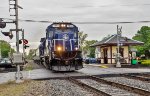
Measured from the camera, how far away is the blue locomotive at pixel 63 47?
114 ft

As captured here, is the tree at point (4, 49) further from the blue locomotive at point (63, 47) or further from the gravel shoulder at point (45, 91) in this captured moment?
the gravel shoulder at point (45, 91)

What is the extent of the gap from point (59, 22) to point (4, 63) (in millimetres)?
24144

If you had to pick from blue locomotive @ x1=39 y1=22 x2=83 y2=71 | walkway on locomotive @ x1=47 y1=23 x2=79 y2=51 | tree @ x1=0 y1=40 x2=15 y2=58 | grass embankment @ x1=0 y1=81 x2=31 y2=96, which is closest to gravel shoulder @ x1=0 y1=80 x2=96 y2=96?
grass embankment @ x1=0 y1=81 x2=31 y2=96

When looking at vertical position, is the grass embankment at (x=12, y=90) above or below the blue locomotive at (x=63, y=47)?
below

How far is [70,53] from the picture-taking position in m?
34.8

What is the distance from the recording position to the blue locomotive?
3462cm

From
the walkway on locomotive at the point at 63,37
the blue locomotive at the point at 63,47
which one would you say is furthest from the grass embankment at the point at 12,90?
the walkway on locomotive at the point at 63,37

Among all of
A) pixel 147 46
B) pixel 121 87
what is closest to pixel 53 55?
pixel 121 87

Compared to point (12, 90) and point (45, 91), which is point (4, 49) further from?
point (45, 91)

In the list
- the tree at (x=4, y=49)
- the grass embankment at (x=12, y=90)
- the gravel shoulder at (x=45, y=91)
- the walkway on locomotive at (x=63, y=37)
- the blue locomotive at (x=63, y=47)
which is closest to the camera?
the gravel shoulder at (x=45, y=91)

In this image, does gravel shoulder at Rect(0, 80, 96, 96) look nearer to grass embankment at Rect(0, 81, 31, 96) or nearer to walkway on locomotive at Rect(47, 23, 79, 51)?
grass embankment at Rect(0, 81, 31, 96)

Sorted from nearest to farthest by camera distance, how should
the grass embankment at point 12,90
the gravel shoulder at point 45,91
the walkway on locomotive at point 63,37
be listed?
the gravel shoulder at point 45,91
the grass embankment at point 12,90
the walkway on locomotive at point 63,37

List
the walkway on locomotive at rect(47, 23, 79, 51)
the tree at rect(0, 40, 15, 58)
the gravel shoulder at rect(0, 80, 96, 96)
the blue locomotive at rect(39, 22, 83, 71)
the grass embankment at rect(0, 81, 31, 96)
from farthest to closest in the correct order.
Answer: the tree at rect(0, 40, 15, 58), the walkway on locomotive at rect(47, 23, 79, 51), the blue locomotive at rect(39, 22, 83, 71), the grass embankment at rect(0, 81, 31, 96), the gravel shoulder at rect(0, 80, 96, 96)

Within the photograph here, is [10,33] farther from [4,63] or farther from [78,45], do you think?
[4,63]
